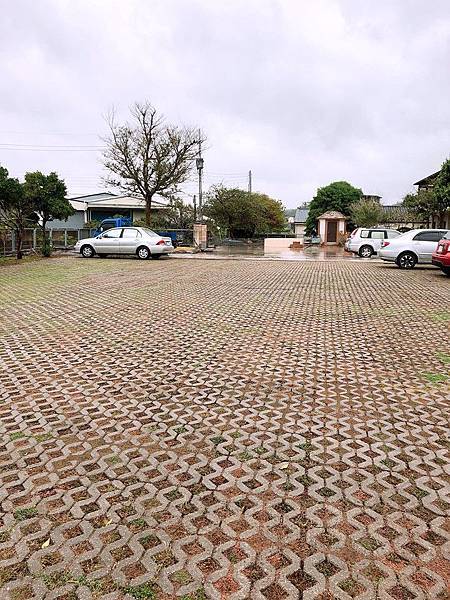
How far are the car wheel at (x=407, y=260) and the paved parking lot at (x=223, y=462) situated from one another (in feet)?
39.3

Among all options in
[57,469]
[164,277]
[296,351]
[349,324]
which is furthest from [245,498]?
[164,277]

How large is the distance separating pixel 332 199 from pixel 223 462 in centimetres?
5840

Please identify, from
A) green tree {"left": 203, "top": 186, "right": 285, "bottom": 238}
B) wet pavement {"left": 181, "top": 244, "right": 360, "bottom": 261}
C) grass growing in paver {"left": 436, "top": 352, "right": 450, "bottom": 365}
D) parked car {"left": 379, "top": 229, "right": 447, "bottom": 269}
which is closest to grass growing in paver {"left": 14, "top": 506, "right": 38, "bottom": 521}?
grass growing in paver {"left": 436, "top": 352, "right": 450, "bottom": 365}

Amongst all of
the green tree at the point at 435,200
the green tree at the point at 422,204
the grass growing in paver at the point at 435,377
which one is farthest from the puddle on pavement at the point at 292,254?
the grass growing in paver at the point at 435,377

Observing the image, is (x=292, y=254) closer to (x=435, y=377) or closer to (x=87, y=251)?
(x=87, y=251)

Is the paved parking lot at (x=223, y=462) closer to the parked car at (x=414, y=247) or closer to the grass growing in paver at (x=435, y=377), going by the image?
the grass growing in paver at (x=435, y=377)

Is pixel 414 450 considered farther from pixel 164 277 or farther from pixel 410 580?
pixel 164 277

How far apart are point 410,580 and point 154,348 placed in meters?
4.33

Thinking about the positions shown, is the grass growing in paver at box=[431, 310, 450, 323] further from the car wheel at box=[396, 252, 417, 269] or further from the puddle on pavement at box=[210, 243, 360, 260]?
the puddle on pavement at box=[210, 243, 360, 260]

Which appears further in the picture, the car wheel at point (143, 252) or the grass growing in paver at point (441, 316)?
the car wheel at point (143, 252)

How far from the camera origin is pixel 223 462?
328 centimetres

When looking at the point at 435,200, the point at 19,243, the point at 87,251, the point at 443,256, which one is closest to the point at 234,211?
the point at 435,200

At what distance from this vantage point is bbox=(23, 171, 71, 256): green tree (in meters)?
20.9

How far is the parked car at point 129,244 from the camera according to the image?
72.9 feet
